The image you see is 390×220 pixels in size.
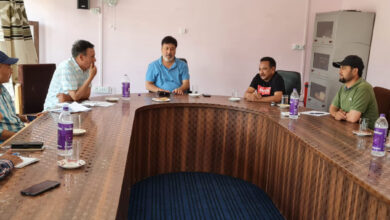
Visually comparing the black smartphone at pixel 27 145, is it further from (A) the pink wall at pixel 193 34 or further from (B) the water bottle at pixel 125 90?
(A) the pink wall at pixel 193 34

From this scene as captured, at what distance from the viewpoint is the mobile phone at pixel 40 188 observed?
150 cm

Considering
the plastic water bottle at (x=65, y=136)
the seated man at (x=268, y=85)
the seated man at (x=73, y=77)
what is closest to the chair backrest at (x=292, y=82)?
the seated man at (x=268, y=85)

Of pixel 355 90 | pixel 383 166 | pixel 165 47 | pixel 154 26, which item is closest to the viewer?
pixel 383 166

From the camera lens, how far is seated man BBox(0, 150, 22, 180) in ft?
5.39

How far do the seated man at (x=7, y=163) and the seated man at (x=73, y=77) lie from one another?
1.77 m

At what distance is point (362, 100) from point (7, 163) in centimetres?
262

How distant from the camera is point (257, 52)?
608 cm

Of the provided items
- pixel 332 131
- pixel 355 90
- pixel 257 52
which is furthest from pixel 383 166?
pixel 257 52

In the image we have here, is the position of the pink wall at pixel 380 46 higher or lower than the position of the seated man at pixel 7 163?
higher

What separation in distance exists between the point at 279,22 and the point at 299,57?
2.10 ft

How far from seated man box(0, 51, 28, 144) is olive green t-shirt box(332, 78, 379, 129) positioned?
2608 mm

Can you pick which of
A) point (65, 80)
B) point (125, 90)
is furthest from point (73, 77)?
point (125, 90)

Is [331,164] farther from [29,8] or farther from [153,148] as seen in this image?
[29,8]

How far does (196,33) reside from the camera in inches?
233
